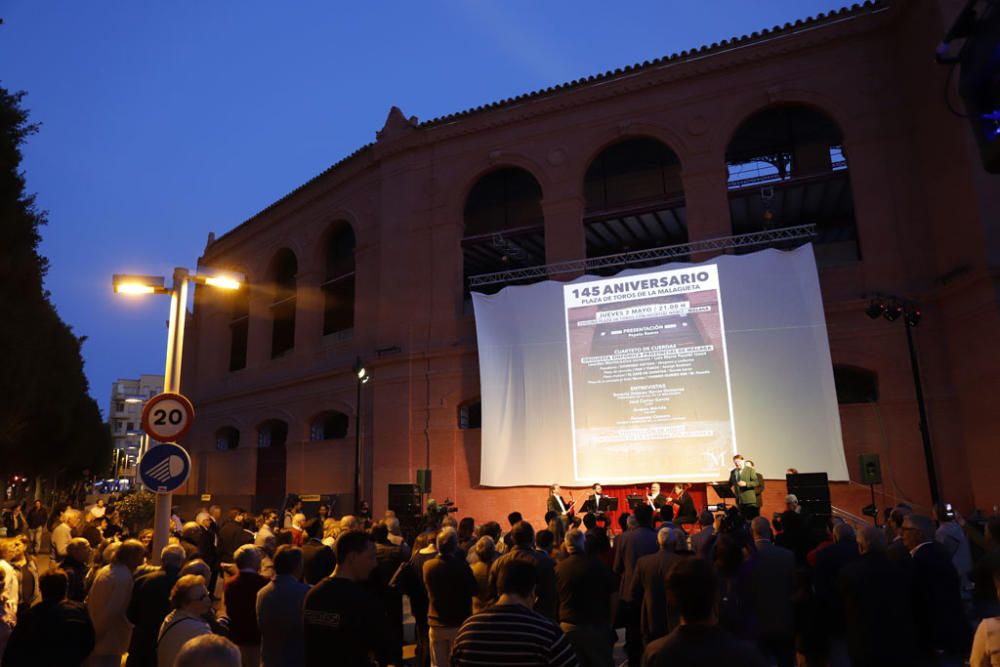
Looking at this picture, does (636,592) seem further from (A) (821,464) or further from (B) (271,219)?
(B) (271,219)

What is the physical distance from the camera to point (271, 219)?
91.4 ft

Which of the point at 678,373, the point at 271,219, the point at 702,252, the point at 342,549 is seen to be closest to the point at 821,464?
the point at 678,373

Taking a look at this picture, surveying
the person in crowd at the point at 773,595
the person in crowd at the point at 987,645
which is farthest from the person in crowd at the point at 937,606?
the person in crowd at the point at 987,645

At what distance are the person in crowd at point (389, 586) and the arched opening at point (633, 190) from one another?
47.2ft

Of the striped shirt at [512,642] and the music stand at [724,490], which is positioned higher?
the music stand at [724,490]

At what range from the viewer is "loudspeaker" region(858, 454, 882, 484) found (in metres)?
13.2

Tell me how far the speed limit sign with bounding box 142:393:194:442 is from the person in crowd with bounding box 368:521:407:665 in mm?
2371

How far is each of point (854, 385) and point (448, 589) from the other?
14.2 m

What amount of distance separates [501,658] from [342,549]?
4.83 ft

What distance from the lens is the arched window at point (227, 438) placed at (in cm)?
2862

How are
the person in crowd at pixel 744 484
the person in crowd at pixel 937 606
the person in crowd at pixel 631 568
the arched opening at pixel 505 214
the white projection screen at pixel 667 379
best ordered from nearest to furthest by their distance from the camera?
the person in crowd at pixel 937 606 < the person in crowd at pixel 631 568 < the person in crowd at pixel 744 484 < the white projection screen at pixel 667 379 < the arched opening at pixel 505 214

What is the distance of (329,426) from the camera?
2425 cm

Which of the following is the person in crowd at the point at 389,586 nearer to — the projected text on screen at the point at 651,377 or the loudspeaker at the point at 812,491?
the loudspeaker at the point at 812,491

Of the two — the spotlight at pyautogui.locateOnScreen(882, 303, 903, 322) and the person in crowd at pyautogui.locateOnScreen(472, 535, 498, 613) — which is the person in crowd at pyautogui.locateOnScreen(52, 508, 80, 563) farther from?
the spotlight at pyautogui.locateOnScreen(882, 303, 903, 322)
